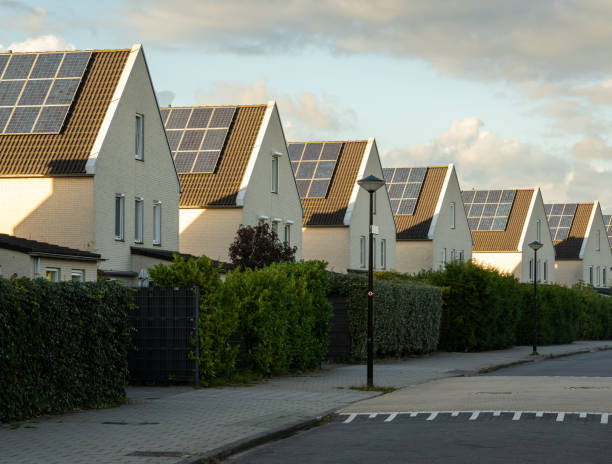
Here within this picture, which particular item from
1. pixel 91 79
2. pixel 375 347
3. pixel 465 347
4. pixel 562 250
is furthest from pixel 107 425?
pixel 562 250

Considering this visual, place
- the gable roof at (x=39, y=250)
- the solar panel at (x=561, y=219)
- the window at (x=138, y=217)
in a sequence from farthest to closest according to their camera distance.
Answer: the solar panel at (x=561, y=219)
the window at (x=138, y=217)
the gable roof at (x=39, y=250)

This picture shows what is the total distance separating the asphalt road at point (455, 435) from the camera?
11363 millimetres

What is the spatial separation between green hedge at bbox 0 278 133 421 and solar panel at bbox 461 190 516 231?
5552 centimetres

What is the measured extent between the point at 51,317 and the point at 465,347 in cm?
2478

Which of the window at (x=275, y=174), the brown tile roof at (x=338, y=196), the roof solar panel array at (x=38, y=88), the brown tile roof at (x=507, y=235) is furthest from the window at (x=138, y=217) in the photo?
the brown tile roof at (x=507, y=235)

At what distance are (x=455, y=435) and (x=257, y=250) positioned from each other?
72.2ft

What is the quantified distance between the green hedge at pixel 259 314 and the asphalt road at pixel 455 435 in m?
3.58

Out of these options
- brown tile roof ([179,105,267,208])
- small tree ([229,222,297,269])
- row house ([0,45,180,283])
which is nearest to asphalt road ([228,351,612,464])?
row house ([0,45,180,283])

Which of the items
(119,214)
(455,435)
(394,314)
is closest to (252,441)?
(455,435)

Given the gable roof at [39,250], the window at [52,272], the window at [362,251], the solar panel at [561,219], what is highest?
the solar panel at [561,219]

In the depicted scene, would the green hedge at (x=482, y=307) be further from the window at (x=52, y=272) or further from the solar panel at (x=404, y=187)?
the solar panel at (x=404, y=187)

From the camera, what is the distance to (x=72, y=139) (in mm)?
32250

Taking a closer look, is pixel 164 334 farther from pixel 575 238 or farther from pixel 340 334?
pixel 575 238

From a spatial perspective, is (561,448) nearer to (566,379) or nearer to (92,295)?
(92,295)
